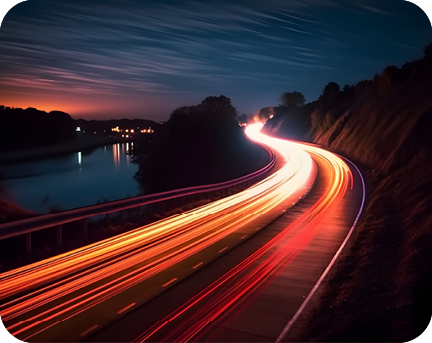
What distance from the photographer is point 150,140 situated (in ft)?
209

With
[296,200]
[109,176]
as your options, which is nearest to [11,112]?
[296,200]

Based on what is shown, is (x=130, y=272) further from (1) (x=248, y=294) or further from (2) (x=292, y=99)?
(2) (x=292, y=99)

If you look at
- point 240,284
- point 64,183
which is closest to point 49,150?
point 64,183

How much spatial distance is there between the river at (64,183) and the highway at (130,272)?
30233 mm

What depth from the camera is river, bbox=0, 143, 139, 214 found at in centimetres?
5064

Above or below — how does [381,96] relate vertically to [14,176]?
above

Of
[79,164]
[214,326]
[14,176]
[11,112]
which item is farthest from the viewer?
[79,164]

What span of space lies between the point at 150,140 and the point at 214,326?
57.3 m

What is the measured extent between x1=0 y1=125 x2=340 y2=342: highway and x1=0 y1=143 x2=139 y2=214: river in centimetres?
3023

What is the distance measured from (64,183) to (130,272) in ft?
188

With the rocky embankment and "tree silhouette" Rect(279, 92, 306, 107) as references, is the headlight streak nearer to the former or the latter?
the rocky embankment

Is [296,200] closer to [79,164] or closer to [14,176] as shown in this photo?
[14,176]

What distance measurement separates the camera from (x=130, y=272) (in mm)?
10883

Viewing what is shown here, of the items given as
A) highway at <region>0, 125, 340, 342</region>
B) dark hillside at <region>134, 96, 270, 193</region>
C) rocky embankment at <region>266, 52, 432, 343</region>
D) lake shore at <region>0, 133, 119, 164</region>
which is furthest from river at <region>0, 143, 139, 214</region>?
rocky embankment at <region>266, 52, 432, 343</region>
